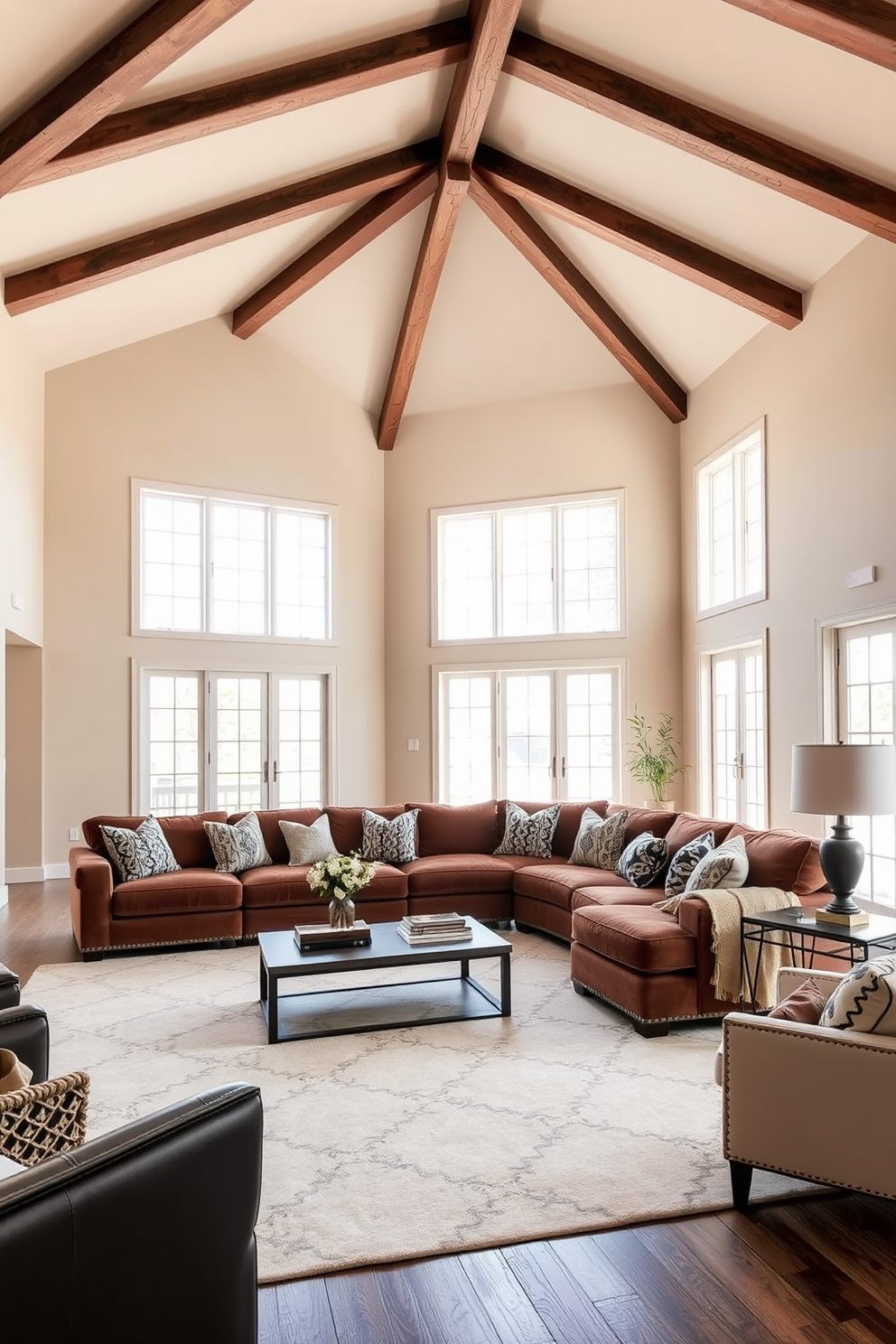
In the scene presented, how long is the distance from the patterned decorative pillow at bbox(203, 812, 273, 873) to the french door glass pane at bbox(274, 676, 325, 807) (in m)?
2.62

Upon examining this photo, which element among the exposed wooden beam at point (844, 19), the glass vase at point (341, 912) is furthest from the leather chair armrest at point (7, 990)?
the exposed wooden beam at point (844, 19)

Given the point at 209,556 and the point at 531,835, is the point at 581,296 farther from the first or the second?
the point at 531,835

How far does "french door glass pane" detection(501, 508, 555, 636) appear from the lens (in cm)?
926

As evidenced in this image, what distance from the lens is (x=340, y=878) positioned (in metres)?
4.62

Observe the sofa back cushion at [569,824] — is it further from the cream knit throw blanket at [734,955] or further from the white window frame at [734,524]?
the cream knit throw blanket at [734,955]

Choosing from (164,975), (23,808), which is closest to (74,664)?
(23,808)

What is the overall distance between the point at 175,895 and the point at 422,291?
5236 mm

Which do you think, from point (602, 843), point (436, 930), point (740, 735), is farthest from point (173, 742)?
point (740, 735)

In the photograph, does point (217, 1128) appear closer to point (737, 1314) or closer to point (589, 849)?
point (737, 1314)

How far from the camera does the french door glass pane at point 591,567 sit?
9070 millimetres

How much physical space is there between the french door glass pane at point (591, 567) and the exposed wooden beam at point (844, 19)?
4.98 meters

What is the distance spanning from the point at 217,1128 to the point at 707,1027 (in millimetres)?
3282

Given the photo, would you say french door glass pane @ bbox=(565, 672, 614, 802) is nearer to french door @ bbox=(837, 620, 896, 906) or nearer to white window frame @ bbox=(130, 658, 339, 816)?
white window frame @ bbox=(130, 658, 339, 816)

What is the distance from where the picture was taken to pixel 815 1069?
100.0 inches
